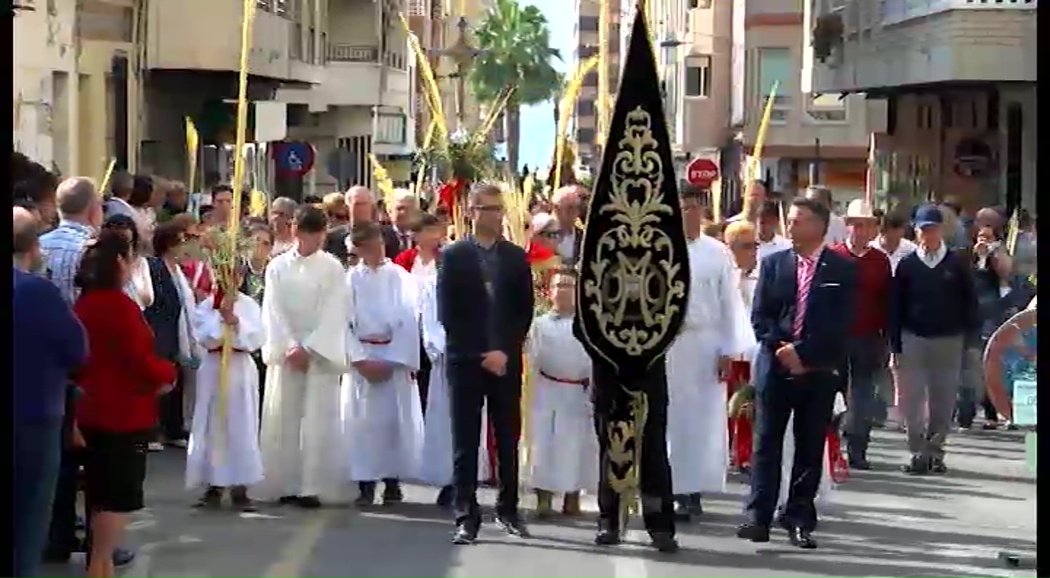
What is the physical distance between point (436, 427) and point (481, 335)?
1.74 meters

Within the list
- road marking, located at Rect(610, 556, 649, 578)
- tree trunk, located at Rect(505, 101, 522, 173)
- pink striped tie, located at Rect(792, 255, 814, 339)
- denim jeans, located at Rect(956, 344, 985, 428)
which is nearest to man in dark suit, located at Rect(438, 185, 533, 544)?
road marking, located at Rect(610, 556, 649, 578)

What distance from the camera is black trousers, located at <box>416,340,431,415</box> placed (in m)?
14.6

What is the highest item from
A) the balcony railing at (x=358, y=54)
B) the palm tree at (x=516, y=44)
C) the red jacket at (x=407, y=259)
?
the palm tree at (x=516, y=44)

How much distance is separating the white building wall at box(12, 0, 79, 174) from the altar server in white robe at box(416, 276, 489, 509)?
901 cm

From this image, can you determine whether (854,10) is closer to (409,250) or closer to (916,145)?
(916,145)

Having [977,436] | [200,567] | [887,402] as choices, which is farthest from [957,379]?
[200,567]

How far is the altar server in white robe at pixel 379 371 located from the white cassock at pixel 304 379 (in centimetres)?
10

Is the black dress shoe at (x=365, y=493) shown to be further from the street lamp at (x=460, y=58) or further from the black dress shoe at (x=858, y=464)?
the street lamp at (x=460, y=58)

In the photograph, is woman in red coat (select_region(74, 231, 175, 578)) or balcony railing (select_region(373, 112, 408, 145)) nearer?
woman in red coat (select_region(74, 231, 175, 578))

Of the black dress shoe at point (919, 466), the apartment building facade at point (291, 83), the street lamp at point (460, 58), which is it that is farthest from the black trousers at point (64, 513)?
the apartment building facade at point (291, 83)

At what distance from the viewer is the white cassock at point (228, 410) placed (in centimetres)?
1373

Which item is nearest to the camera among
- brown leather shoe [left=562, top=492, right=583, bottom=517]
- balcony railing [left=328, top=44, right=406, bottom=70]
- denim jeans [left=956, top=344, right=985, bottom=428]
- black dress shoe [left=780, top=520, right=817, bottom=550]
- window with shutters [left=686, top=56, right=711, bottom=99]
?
black dress shoe [left=780, top=520, right=817, bottom=550]

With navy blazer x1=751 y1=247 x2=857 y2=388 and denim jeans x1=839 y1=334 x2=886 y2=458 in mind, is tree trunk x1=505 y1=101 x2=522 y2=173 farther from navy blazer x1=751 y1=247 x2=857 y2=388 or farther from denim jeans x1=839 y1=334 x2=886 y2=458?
navy blazer x1=751 y1=247 x2=857 y2=388

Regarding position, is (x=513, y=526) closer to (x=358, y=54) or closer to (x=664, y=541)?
(x=664, y=541)
